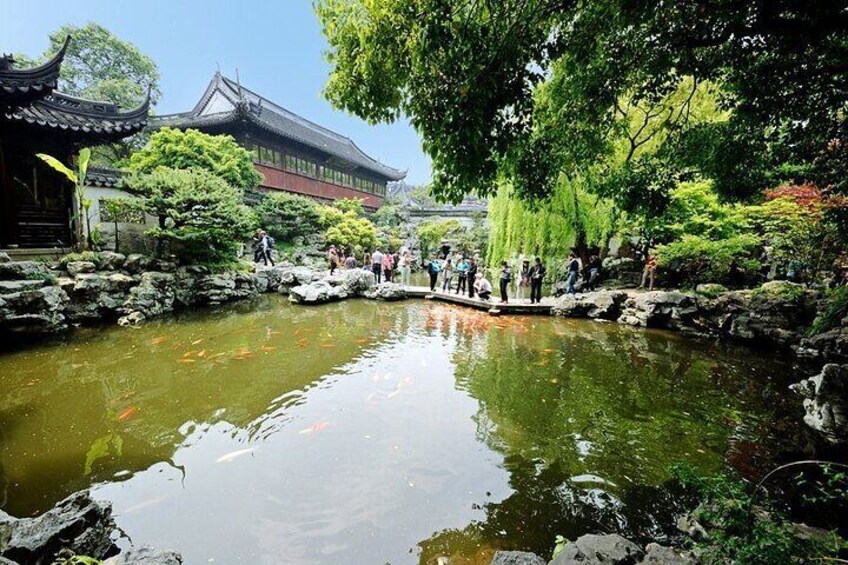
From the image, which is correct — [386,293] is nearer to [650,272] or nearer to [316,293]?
[316,293]

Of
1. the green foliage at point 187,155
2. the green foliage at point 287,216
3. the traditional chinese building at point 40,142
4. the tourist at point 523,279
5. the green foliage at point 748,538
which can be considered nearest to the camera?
the green foliage at point 748,538

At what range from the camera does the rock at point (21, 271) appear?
6.98m

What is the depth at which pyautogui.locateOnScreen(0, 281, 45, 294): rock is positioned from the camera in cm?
660

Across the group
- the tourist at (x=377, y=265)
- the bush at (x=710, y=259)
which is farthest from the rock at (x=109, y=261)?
the bush at (x=710, y=259)

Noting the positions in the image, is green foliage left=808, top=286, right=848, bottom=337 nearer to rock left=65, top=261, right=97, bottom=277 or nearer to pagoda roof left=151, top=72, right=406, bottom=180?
rock left=65, top=261, right=97, bottom=277

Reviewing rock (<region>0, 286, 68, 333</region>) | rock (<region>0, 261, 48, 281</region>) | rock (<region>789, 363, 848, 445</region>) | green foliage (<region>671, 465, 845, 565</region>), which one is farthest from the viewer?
rock (<region>0, 261, 48, 281</region>)

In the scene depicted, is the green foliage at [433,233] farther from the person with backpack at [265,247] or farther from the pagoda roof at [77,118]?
the pagoda roof at [77,118]

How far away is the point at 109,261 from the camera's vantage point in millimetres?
9062

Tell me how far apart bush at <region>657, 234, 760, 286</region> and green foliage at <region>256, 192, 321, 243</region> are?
1540cm

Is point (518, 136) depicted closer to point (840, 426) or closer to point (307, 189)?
point (840, 426)

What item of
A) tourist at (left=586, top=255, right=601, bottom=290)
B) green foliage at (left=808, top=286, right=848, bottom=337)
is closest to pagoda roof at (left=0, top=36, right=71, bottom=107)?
tourist at (left=586, top=255, right=601, bottom=290)

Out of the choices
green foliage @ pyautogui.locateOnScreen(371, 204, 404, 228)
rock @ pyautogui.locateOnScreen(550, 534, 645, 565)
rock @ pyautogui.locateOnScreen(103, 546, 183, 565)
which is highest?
green foliage @ pyautogui.locateOnScreen(371, 204, 404, 228)

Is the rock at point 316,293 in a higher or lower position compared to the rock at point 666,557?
higher

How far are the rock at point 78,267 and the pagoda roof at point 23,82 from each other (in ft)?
11.8
